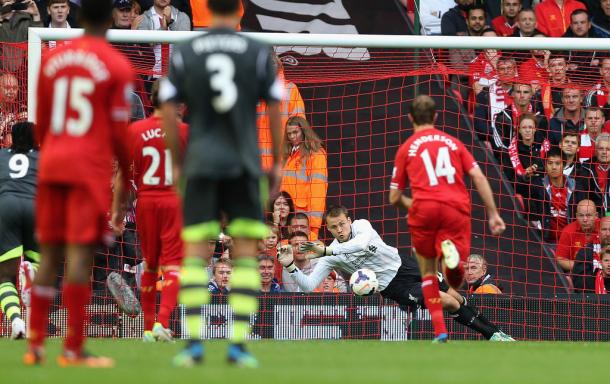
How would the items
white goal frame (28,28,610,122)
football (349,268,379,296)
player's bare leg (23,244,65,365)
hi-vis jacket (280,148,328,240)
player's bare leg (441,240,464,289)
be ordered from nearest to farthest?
player's bare leg (23,244,65,365) < player's bare leg (441,240,464,289) < football (349,268,379,296) < white goal frame (28,28,610,122) < hi-vis jacket (280,148,328,240)

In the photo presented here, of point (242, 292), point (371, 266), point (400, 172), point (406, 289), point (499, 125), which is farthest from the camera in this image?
point (499, 125)

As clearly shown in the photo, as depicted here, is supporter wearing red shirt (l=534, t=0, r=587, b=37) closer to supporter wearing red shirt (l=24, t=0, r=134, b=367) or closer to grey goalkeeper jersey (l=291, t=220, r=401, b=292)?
grey goalkeeper jersey (l=291, t=220, r=401, b=292)

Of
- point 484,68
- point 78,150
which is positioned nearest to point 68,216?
point 78,150

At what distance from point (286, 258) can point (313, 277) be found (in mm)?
418

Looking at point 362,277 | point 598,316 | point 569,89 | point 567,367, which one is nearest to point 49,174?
point 567,367

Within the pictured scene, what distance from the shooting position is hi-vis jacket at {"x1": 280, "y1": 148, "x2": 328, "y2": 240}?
16.0 meters

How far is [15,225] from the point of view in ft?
40.8

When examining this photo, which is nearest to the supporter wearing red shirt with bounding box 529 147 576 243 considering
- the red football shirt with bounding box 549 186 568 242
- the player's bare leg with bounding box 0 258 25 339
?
the red football shirt with bounding box 549 186 568 242

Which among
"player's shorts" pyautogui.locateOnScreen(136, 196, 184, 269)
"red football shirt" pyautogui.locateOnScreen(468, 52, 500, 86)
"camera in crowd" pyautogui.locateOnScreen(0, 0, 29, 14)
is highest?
"camera in crowd" pyautogui.locateOnScreen(0, 0, 29, 14)

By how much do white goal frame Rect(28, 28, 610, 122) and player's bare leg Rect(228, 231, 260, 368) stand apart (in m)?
6.23

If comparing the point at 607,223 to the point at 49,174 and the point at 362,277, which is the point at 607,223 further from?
the point at 49,174

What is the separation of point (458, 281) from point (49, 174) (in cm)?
499

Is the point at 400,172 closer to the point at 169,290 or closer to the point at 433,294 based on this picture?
the point at 433,294

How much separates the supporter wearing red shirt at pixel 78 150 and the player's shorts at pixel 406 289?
21.2ft
